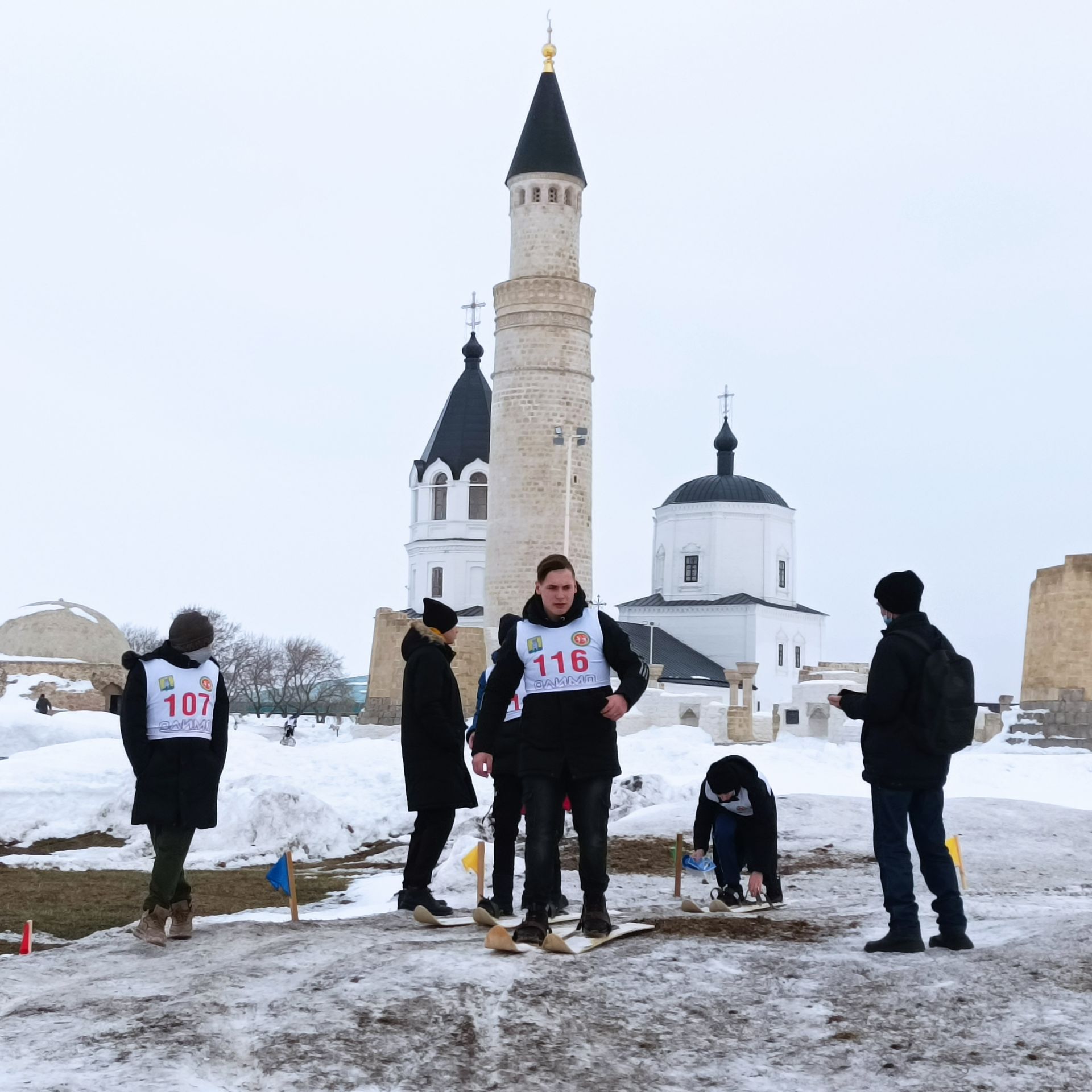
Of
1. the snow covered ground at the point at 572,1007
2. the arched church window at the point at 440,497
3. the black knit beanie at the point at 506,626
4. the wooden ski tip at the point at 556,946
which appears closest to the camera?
the snow covered ground at the point at 572,1007

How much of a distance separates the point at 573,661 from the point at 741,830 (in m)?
2.16

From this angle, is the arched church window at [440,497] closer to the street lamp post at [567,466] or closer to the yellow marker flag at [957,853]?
the street lamp post at [567,466]

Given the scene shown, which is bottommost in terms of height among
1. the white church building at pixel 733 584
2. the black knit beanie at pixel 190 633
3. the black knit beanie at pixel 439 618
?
the black knit beanie at pixel 190 633

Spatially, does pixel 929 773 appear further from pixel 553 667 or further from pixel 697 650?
pixel 697 650

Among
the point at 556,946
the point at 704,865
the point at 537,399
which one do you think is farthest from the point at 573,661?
the point at 537,399

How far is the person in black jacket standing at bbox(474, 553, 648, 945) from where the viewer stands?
5.82m

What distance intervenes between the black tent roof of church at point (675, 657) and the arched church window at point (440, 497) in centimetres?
789

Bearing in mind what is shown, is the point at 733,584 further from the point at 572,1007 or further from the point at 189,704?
the point at 572,1007

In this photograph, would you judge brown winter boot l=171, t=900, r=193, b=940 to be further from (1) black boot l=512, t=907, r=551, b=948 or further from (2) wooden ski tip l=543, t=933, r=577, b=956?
(2) wooden ski tip l=543, t=933, r=577, b=956

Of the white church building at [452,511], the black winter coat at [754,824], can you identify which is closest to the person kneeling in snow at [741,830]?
the black winter coat at [754,824]

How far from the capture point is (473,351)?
57344mm

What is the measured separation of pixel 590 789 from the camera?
5.85 meters

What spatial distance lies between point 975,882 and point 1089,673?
17.2 m

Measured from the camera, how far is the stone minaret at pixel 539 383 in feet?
117
